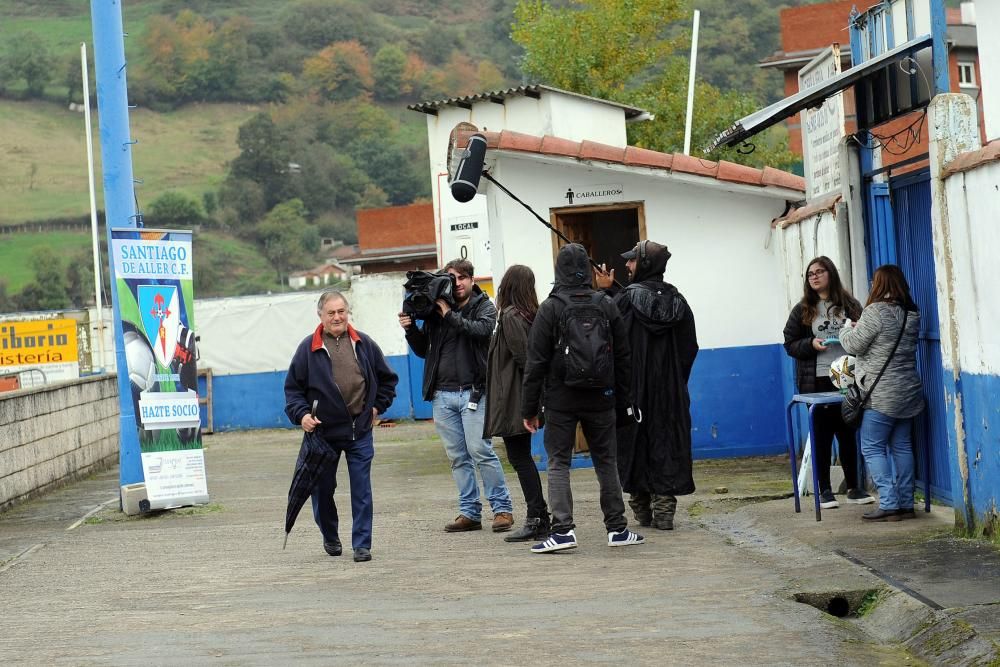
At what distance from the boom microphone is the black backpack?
4035 mm

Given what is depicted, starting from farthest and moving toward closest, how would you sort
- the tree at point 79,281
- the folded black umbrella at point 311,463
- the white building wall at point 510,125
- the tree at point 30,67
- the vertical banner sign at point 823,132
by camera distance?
the tree at point 30,67 < the tree at point 79,281 < the white building wall at point 510,125 < the vertical banner sign at point 823,132 < the folded black umbrella at point 311,463

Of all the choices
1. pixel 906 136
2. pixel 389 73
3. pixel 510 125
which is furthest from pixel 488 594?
pixel 389 73

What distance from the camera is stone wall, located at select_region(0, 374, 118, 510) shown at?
47.9ft

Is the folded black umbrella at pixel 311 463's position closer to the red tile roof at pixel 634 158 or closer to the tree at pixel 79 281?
the red tile roof at pixel 634 158

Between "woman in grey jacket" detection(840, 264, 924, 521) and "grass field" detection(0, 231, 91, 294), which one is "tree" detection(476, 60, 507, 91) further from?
"woman in grey jacket" detection(840, 264, 924, 521)

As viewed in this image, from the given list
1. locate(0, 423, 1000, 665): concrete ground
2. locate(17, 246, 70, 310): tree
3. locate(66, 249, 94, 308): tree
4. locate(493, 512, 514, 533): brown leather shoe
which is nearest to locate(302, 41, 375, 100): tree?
locate(66, 249, 94, 308): tree

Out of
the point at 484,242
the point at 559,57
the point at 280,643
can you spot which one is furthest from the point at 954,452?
the point at 559,57

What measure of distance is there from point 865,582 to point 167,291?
305 inches

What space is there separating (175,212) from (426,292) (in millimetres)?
94602

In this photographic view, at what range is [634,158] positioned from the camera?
15016 millimetres

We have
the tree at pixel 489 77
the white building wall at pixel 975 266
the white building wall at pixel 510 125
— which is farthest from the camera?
the tree at pixel 489 77

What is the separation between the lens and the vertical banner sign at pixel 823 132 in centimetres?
1117

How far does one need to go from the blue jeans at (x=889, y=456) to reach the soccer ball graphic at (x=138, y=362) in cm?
635

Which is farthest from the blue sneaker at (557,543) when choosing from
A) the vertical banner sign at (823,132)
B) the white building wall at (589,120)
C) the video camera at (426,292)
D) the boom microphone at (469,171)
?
the white building wall at (589,120)
